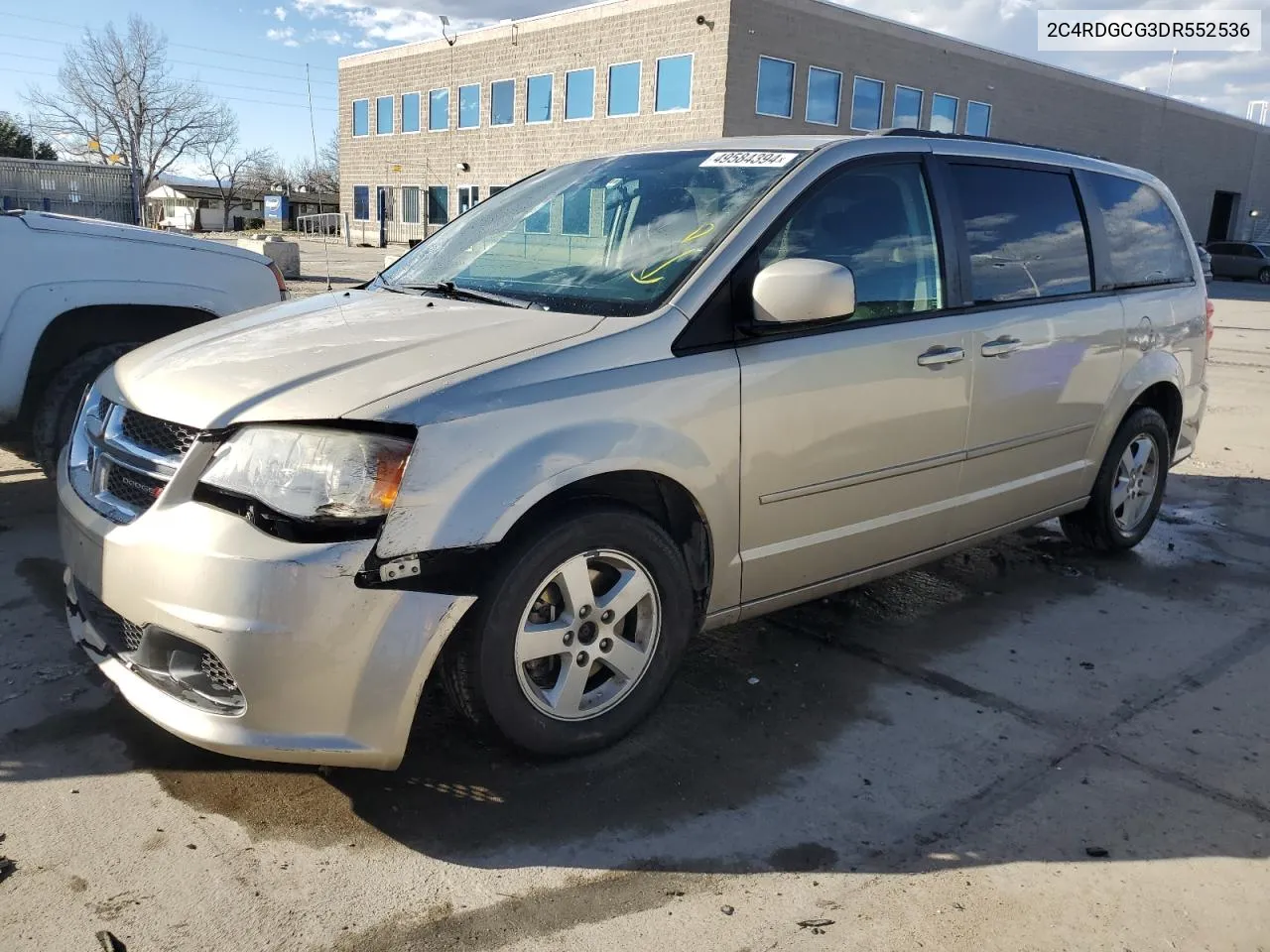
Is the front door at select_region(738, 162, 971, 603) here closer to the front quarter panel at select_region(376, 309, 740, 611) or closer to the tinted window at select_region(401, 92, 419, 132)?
the front quarter panel at select_region(376, 309, 740, 611)

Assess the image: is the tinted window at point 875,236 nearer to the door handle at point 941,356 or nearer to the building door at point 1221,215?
the door handle at point 941,356

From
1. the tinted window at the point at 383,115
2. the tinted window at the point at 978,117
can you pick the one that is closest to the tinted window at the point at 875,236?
the tinted window at the point at 978,117

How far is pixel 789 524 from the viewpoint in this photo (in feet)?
11.0

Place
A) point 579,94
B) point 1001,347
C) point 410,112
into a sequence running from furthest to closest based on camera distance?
point 410,112
point 579,94
point 1001,347

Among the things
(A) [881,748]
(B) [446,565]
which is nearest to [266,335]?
(B) [446,565]

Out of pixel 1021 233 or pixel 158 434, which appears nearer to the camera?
pixel 158 434

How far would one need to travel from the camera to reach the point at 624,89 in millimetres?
35344

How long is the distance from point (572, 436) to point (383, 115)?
5039cm

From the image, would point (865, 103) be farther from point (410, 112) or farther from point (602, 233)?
point (602, 233)

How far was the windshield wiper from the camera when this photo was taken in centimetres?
327

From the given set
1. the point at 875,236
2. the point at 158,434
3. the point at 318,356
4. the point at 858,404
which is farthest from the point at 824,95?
the point at 158,434

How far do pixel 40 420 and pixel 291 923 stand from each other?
3.64 metres

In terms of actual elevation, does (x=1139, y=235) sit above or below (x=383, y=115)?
below

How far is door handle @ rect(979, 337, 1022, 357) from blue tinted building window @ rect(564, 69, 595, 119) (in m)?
35.3
